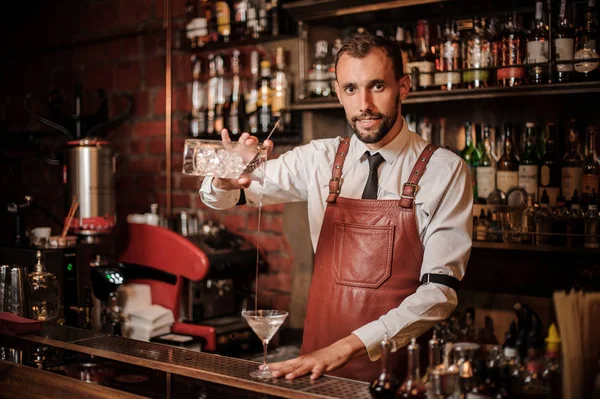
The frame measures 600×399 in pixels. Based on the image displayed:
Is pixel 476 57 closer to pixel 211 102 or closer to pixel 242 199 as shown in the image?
pixel 242 199

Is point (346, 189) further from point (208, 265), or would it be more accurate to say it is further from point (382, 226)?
point (208, 265)

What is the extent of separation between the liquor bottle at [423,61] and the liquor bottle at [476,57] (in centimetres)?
13

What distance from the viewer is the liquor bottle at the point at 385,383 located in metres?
1.47

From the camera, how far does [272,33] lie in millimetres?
3377

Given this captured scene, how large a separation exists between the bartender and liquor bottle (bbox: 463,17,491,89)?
1.65ft

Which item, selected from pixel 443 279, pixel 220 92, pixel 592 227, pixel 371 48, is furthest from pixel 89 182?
pixel 592 227

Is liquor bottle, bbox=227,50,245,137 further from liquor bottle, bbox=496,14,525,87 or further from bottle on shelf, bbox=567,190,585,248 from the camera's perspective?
bottle on shelf, bbox=567,190,585,248

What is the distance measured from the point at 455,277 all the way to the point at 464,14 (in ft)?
4.40

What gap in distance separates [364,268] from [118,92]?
250 cm

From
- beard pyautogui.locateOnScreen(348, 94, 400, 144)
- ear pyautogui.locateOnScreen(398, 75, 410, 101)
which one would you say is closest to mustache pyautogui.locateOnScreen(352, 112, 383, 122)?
beard pyautogui.locateOnScreen(348, 94, 400, 144)

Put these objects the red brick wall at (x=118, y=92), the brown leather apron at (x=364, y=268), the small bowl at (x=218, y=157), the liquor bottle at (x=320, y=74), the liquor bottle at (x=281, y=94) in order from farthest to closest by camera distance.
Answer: the red brick wall at (x=118, y=92), the liquor bottle at (x=281, y=94), the liquor bottle at (x=320, y=74), the brown leather apron at (x=364, y=268), the small bowl at (x=218, y=157)

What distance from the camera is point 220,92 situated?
11.9 ft

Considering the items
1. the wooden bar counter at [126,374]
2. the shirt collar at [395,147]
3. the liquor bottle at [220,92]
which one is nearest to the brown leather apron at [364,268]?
the shirt collar at [395,147]

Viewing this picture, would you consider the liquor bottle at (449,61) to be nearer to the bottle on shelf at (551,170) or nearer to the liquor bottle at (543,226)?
the bottle on shelf at (551,170)
